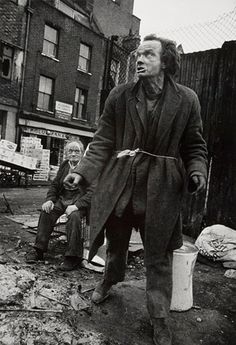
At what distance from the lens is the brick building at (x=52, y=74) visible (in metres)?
17.3

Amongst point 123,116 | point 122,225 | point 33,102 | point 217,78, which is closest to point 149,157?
point 123,116

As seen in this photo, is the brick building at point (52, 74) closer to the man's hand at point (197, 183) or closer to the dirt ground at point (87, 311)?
the dirt ground at point (87, 311)

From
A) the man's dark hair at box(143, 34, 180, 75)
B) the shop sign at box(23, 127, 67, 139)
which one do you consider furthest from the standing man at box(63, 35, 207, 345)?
the shop sign at box(23, 127, 67, 139)

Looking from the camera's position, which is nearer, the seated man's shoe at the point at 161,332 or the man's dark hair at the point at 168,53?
the seated man's shoe at the point at 161,332

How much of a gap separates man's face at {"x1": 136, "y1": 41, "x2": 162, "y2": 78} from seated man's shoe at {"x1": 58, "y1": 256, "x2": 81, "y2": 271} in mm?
2431

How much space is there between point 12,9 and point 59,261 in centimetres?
1646

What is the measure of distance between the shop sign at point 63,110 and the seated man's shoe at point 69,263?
1633 centimetres

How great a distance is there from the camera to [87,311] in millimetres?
2836

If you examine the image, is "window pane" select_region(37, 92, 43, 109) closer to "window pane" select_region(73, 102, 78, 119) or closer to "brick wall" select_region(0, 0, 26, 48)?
"window pane" select_region(73, 102, 78, 119)

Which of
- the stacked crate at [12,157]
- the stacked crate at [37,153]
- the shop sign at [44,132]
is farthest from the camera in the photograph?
the shop sign at [44,132]

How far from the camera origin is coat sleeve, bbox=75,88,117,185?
2.69 metres

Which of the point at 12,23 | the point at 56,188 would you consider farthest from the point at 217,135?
the point at 12,23

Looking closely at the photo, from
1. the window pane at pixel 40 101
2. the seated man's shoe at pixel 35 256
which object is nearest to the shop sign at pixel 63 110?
the window pane at pixel 40 101

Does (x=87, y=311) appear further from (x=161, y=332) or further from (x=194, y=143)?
(x=194, y=143)
